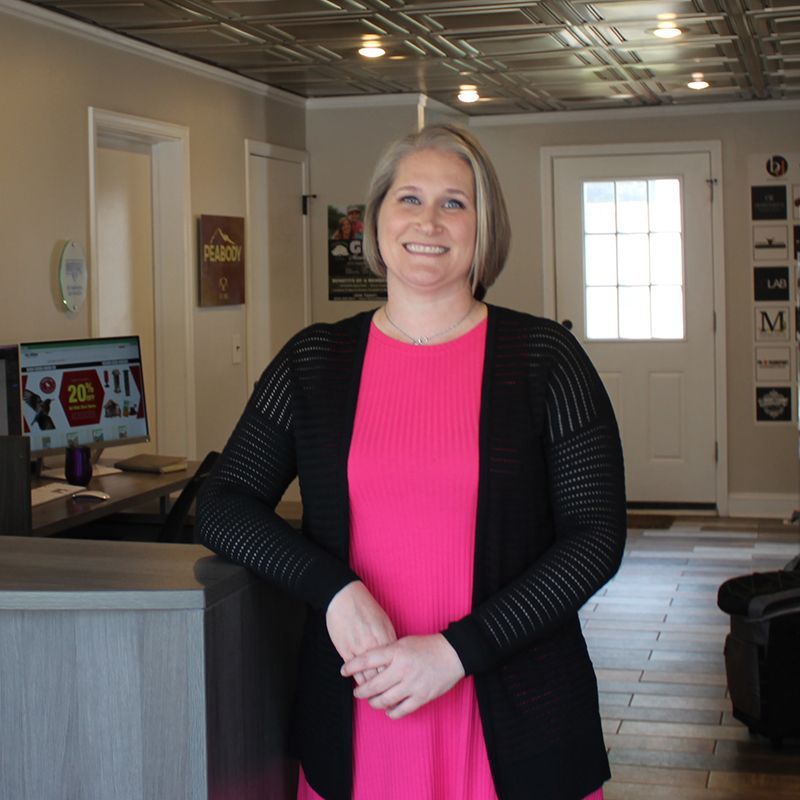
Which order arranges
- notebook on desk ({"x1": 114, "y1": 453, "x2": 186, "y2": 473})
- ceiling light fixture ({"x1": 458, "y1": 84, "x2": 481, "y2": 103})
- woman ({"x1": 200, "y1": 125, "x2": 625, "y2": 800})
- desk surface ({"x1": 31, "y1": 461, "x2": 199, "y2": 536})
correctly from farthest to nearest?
A: ceiling light fixture ({"x1": 458, "y1": 84, "x2": 481, "y2": 103})
notebook on desk ({"x1": 114, "y1": 453, "x2": 186, "y2": 473})
desk surface ({"x1": 31, "y1": 461, "x2": 199, "y2": 536})
woman ({"x1": 200, "y1": 125, "x2": 625, "y2": 800})

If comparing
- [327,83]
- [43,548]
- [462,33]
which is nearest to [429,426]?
[43,548]

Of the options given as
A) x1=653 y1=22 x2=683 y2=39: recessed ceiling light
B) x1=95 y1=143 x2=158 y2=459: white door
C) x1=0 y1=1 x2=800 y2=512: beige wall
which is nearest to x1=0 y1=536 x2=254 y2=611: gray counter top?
x1=0 y1=1 x2=800 y2=512: beige wall

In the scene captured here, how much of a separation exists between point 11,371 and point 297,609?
2630 millimetres

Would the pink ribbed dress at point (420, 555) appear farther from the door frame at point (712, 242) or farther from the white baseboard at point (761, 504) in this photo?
the white baseboard at point (761, 504)

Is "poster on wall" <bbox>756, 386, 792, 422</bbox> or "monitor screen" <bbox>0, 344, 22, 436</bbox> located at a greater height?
"monitor screen" <bbox>0, 344, 22, 436</bbox>

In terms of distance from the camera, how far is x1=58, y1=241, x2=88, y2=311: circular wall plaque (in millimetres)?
4953

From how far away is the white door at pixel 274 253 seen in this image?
22.2 ft

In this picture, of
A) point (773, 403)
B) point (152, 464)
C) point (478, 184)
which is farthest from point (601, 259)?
point (478, 184)

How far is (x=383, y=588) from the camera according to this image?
1.57 metres

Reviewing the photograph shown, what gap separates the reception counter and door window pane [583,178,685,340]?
6.83 meters

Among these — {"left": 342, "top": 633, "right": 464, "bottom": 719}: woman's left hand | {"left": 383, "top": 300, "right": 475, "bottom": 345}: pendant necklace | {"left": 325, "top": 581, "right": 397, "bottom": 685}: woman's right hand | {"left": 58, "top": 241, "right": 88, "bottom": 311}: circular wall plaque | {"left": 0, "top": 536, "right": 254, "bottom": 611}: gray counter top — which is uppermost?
{"left": 58, "top": 241, "right": 88, "bottom": 311}: circular wall plaque

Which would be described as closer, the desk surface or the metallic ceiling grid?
the desk surface

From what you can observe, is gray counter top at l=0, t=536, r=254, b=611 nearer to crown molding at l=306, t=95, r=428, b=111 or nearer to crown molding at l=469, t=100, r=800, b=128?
crown molding at l=306, t=95, r=428, b=111

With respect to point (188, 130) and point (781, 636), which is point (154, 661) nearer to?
point (781, 636)
